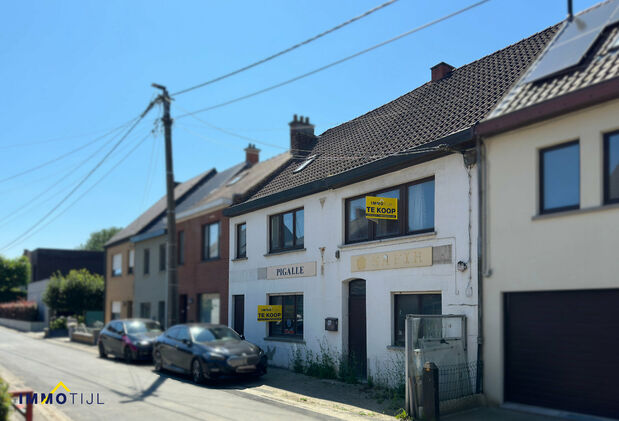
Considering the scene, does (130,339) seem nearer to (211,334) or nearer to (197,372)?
(211,334)

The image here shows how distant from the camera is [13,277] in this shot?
59.3 metres

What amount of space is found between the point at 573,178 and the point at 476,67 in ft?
21.2

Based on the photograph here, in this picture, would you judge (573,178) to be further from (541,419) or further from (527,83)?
(541,419)

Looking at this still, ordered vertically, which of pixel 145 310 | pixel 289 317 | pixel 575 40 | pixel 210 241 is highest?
pixel 575 40

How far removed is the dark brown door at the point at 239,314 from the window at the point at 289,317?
1.81m

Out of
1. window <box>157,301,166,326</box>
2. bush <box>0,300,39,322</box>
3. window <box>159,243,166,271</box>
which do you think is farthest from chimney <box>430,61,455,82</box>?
bush <box>0,300,39,322</box>

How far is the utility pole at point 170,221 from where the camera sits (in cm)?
1689

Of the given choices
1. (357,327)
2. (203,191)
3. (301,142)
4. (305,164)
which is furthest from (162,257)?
(357,327)

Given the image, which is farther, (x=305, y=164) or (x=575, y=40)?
(x=305, y=164)

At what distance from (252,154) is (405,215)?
16.9 metres

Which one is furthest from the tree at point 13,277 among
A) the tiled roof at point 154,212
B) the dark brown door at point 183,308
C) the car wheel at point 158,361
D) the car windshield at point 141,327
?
the car wheel at point 158,361

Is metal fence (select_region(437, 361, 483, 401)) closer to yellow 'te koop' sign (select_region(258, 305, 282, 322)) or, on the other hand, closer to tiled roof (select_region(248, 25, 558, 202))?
tiled roof (select_region(248, 25, 558, 202))

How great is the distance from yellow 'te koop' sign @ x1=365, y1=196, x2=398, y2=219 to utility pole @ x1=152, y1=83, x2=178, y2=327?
6768mm

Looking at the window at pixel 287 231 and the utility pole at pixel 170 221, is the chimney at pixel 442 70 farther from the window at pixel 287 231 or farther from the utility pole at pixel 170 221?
the utility pole at pixel 170 221
